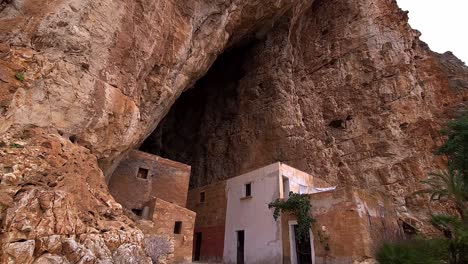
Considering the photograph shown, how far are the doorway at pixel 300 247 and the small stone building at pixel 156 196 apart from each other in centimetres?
443

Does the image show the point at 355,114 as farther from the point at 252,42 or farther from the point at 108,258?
the point at 108,258

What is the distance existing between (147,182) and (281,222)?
21.2ft

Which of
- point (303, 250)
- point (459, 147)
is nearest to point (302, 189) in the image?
point (303, 250)

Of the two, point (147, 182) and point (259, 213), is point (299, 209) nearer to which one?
point (259, 213)

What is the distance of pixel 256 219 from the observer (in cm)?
1562

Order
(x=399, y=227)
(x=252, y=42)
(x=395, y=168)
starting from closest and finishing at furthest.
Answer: (x=399, y=227) < (x=395, y=168) < (x=252, y=42)

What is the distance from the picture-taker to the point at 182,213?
43.8ft

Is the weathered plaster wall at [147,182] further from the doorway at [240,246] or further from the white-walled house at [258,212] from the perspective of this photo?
the doorway at [240,246]

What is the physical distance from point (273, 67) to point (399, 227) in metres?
14.3

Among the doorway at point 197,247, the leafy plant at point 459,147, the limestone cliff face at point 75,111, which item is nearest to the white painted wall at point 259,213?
the doorway at point 197,247

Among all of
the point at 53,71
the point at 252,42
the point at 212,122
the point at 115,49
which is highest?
the point at 252,42

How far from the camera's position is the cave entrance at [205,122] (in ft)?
80.8

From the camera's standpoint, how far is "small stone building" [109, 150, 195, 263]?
12.5 meters

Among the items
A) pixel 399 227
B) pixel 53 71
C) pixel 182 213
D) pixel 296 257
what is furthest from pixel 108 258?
pixel 399 227
